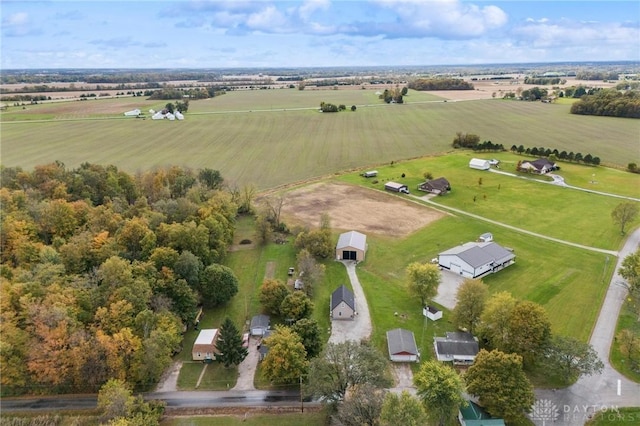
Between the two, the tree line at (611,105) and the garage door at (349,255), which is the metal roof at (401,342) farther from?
the tree line at (611,105)

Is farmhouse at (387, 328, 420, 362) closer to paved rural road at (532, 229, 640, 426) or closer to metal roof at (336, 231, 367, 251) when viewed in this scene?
paved rural road at (532, 229, 640, 426)

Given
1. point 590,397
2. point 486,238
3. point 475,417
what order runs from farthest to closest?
point 486,238 → point 590,397 → point 475,417

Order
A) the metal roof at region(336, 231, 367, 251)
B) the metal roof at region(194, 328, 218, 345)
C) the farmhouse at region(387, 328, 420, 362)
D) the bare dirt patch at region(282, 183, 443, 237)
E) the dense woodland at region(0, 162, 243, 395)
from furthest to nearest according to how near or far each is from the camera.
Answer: the bare dirt patch at region(282, 183, 443, 237) → the metal roof at region(336, 231, 367, 251) → the metal roof at region(194, 328, 218, 345) → the farmhouse at region(387, 328, 420, 362) → the dense woodland at region(0, 162, 243, 395)

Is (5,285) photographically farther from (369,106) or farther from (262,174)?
(369,106)

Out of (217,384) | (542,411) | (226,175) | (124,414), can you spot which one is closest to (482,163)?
(226,175)

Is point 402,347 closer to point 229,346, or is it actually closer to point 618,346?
point 229,346

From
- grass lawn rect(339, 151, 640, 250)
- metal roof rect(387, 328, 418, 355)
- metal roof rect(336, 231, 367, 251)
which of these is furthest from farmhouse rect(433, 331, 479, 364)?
grass lawn rect(339, 151, 640, 250)

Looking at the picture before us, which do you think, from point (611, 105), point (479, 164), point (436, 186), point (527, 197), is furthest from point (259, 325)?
point (611, 105)
